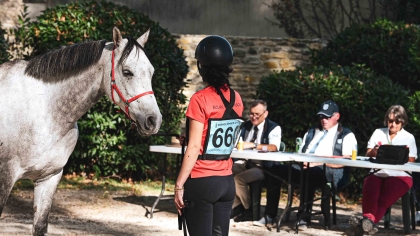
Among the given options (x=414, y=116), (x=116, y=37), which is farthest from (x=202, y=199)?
(x=414, y=116)

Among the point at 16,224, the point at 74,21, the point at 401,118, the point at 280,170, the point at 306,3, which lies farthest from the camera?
the point at 306,3

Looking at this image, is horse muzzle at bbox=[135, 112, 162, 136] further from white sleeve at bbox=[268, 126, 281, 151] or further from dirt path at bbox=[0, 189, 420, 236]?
white sleeve at bbox=[268, 126, 281, 151]

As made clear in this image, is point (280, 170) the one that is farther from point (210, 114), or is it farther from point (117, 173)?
point (210, 114)

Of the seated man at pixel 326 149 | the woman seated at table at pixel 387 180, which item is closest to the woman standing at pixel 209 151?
the woman seated at table at pixel 387 180

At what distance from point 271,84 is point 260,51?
223cm

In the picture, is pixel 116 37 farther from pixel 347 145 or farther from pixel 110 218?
pixel 347 145

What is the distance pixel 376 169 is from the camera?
315 inches

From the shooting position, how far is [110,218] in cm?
840

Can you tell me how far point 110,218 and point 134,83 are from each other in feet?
11.7

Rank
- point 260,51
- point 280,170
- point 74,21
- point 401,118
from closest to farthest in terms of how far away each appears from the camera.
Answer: point 401,118 → point 280,170 → point 74,21 → point 260,51

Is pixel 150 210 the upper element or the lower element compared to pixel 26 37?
lower

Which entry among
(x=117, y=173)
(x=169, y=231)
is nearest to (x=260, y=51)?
(x=117, y=173)

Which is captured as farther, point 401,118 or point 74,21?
point 74,21

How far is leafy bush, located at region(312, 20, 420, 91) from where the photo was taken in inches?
449
